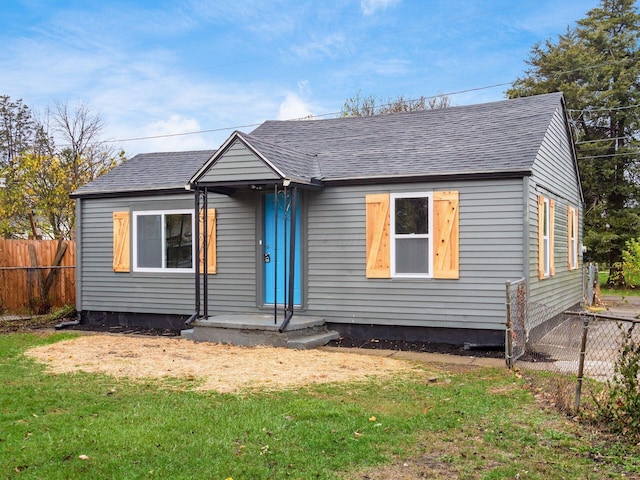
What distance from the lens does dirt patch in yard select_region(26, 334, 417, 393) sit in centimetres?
709

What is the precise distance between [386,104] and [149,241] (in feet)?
88.6

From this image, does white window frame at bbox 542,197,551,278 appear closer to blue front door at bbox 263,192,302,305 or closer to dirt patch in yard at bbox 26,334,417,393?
dirt patch in yard at bbox 26,334,417,393

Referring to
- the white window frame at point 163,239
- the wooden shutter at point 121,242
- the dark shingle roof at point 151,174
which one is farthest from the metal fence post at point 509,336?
the wooden shutter at point 121,242

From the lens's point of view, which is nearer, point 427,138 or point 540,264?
point 540,264

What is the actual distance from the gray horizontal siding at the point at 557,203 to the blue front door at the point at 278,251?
3916 millimetres

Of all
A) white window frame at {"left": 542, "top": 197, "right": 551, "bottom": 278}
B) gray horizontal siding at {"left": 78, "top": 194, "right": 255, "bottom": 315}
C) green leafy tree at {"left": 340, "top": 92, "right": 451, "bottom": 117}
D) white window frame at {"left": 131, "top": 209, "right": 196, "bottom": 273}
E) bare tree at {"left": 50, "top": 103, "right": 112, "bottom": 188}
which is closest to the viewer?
white window frame at {"left": 542, "top": 197, "right": 551, "bottom": 278}

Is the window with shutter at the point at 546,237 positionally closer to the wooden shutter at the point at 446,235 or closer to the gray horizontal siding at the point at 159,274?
the wooden shutter at the point at 446,235

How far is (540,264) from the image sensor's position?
10.2 meters

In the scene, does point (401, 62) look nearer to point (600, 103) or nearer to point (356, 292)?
point (600, 103)

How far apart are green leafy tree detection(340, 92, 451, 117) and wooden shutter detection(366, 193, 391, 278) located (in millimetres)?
26579

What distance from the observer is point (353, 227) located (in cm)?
1025

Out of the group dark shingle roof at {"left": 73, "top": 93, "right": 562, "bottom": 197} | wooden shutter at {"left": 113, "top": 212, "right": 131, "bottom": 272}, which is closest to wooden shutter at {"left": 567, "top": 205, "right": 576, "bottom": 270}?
dark shingle roof at {"left": 73, "top": 93, "right": 562, "bottom": 197}

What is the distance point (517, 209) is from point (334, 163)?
11.0ft

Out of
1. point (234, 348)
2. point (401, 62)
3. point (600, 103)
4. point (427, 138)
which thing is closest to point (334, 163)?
point (427, 138)
